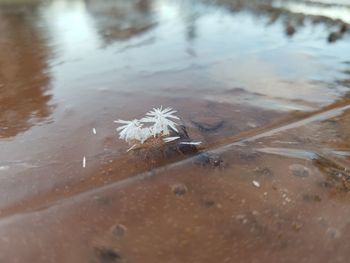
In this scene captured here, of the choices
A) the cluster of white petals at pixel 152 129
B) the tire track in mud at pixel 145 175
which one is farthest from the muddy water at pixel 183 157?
the cluster of white petals at pixel 152 129

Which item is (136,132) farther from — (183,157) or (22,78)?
(22,78)

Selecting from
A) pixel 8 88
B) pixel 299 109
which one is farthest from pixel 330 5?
pixel 8 88

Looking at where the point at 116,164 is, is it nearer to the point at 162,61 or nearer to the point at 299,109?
the point at 299,109

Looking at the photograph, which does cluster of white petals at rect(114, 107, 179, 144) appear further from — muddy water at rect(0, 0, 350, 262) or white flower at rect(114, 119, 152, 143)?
muddy water at rect(0, 0, 350, 262)

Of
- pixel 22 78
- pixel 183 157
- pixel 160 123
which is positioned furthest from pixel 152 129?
pixel 22 78

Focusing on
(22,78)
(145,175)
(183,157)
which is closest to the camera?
(145,175)

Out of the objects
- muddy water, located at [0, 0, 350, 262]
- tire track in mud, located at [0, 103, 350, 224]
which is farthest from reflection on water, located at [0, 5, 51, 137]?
tire track in mud, located at [0, 103, 350, 224]
